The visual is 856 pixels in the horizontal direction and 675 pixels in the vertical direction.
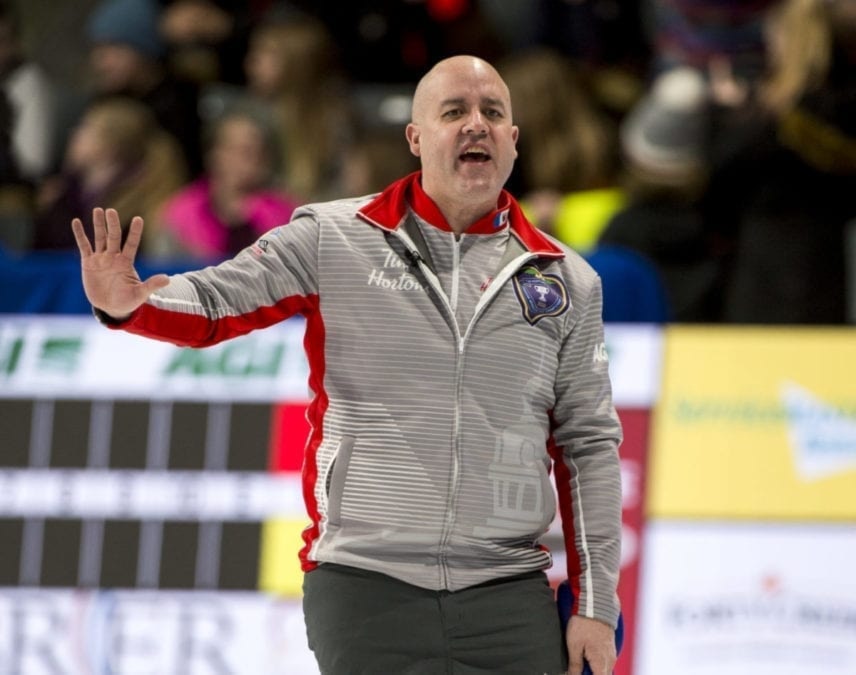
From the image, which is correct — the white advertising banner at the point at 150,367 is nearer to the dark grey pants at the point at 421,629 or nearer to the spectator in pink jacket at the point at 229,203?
the spectator in pink jacket at the point at 229,203

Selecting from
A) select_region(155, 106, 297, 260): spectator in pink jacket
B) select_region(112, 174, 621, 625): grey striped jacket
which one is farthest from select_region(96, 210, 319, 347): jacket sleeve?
select_region(155, 106, 297, 260): spectator in pink jacket

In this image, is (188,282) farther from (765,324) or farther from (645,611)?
(765,324)

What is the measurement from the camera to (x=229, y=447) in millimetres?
5473

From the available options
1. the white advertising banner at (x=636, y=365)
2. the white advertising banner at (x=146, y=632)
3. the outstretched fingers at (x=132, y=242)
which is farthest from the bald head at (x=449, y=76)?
the white advertising banner at (x=146, y=632)

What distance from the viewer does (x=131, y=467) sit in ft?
18.0

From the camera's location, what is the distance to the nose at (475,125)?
10.6 feet

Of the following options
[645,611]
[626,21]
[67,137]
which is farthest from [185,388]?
[626,21]

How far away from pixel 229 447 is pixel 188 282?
8.00 feet

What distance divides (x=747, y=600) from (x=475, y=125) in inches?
101

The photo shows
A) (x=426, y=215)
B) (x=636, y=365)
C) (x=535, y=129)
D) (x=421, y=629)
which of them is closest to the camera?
(x=421, y=629)

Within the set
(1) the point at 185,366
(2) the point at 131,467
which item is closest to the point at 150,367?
(1) the point at 185,366

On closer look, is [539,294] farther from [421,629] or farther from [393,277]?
[421,629]

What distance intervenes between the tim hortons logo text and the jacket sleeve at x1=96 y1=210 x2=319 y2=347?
135 mm

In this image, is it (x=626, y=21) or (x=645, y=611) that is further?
(x=626, y=21)
